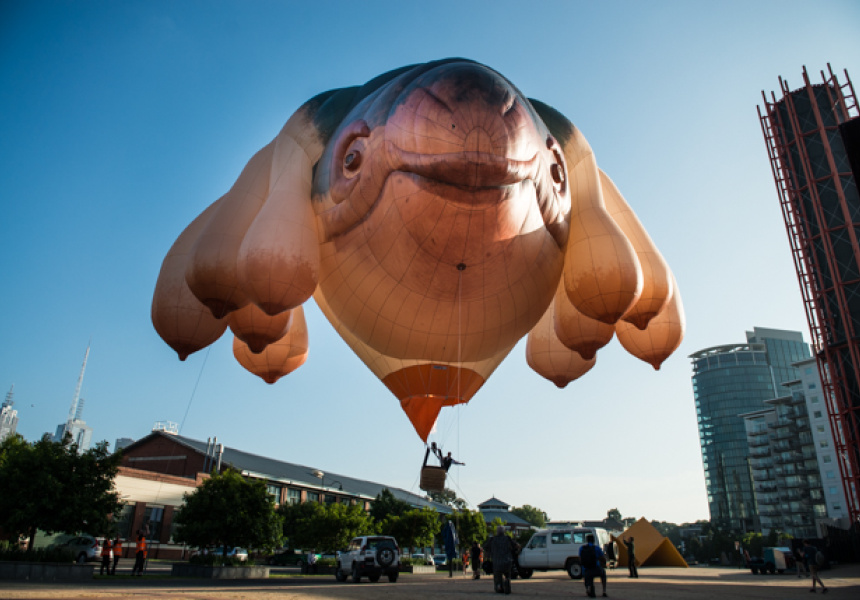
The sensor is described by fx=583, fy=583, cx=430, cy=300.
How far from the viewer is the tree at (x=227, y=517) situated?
21.1 m

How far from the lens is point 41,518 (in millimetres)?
16391

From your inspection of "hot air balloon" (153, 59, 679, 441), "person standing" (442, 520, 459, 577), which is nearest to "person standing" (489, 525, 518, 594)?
"hot air balloon" (153, 59, 679, 441)

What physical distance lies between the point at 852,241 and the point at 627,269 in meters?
56.2

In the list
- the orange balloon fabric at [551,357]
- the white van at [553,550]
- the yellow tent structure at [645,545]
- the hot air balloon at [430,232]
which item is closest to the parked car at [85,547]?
the white van at [553,550]

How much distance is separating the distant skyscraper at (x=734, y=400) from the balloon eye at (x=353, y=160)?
169 meters

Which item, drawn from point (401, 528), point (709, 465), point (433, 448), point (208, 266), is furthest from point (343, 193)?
point (709, 465)

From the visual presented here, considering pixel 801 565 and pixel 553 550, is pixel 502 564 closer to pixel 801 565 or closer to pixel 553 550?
pixel 553 550

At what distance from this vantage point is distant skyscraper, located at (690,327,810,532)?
509ft

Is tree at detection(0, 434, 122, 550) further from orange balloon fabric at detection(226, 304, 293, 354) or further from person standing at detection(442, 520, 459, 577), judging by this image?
person standing at detection(442, 520, 459, 577)

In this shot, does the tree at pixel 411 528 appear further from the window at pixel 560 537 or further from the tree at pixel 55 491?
the tree at pixel 55 491

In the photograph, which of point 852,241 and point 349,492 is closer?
point 852,241

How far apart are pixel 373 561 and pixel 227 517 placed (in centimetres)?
622

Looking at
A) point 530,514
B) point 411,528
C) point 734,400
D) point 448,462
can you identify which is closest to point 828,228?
point 411,528

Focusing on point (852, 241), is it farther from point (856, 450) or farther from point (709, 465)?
point (709, 465)
